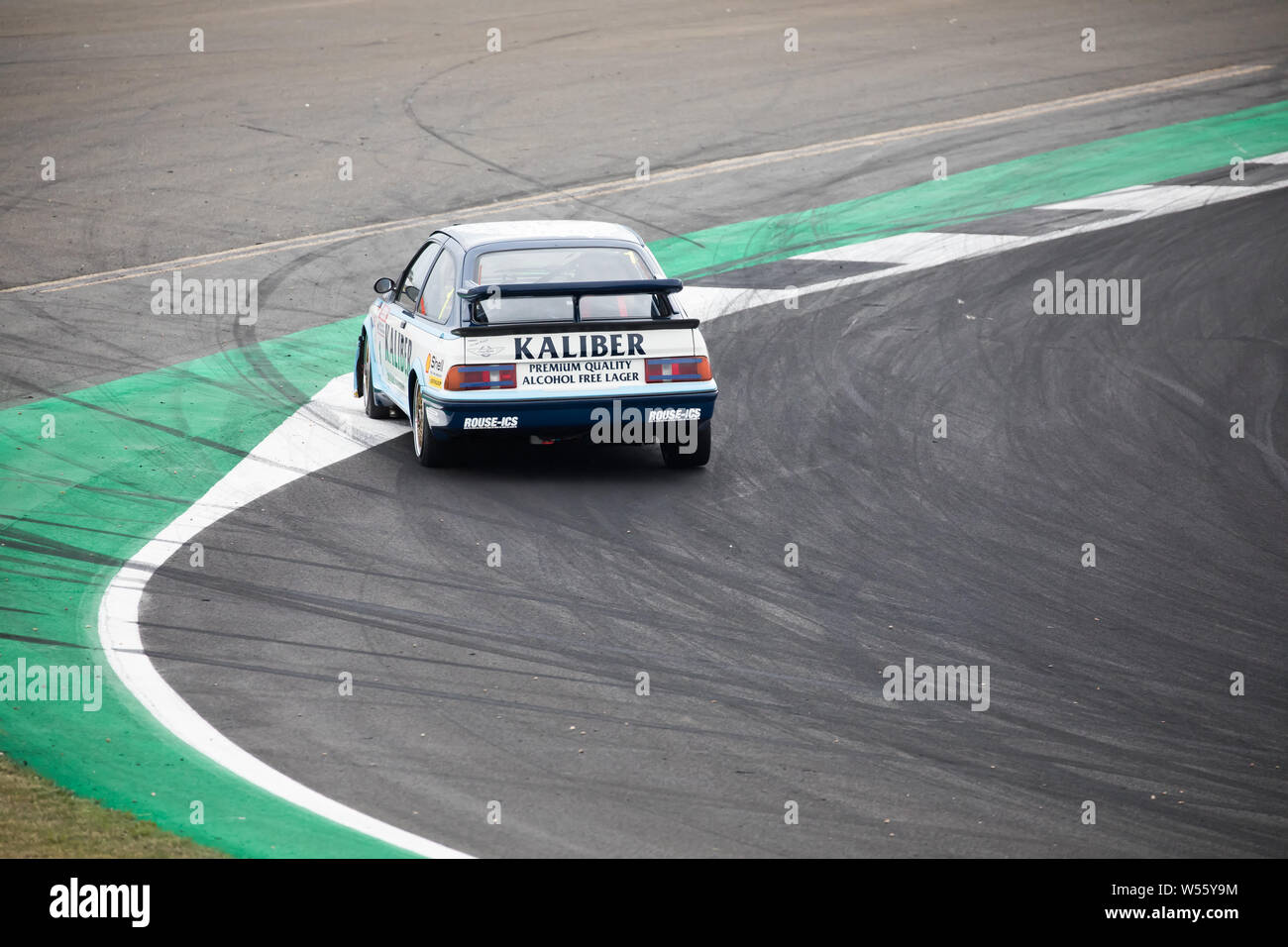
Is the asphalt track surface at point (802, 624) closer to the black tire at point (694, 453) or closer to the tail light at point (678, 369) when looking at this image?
the black tire at point (694, 453)

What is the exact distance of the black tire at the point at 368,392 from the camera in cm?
1262

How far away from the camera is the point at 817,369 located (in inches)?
539

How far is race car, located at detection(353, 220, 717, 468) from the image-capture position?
417 inches

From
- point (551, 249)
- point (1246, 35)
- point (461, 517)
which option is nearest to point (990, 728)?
point (461, 517)

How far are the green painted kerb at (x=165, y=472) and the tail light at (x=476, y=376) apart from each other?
74.1 inches

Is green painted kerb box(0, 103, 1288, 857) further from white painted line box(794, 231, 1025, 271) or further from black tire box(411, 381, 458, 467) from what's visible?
black tire box(411, 381, 458, 467)

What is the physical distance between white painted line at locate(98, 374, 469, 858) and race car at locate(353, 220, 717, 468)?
1.05m

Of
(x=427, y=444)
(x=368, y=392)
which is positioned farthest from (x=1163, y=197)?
(x=427, y=444)

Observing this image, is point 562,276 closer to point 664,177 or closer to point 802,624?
point 802,624

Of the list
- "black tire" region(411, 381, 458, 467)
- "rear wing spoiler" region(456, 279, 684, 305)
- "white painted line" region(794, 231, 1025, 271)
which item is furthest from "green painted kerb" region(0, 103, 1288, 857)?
"rear wing spoiler" region(456, 279, 684, 305)

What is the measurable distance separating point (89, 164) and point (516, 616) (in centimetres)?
1424

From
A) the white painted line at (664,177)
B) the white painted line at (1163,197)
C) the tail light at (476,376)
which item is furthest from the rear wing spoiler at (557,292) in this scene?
the white painted line at (1163,197)

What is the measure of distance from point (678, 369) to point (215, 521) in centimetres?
314

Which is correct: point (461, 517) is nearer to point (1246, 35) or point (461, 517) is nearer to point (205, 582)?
point (205, 582)
